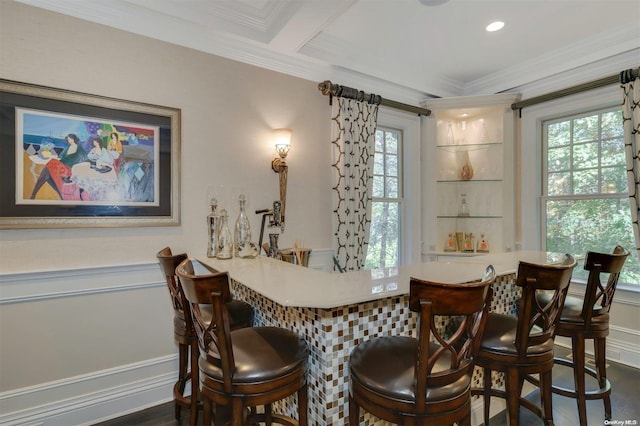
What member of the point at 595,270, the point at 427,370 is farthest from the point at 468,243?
the point at 427,370

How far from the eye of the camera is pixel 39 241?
6.73ft

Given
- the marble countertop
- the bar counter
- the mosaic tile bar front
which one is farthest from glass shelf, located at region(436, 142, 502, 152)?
the mosaic tile bar front

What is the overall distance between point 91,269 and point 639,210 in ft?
14.1

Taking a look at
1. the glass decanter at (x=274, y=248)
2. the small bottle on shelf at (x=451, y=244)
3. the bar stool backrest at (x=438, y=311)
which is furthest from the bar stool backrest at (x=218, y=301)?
the small bottle on shelf at (x=451, y=244)

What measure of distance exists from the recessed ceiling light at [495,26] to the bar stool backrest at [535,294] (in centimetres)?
217

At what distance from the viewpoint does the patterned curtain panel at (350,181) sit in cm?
330

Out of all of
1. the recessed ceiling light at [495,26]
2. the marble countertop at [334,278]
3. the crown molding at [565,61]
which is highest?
the recessed ceiling light at [495,26]

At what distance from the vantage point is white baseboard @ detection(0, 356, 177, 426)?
199 cm

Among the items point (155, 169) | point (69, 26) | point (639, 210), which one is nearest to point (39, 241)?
point (155, 169)

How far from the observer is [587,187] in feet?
10.9

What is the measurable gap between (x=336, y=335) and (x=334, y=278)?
0.99 ft

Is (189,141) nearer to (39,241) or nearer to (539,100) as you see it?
(39,241)

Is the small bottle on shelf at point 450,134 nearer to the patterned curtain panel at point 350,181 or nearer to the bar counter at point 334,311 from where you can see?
the patterned curtain panel at point 350,181

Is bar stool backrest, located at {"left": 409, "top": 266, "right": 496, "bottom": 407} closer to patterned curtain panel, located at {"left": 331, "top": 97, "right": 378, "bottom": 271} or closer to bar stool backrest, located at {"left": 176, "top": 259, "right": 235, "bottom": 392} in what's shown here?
bar stool backrest, located at {"left": 176, "top": 259, "right": 235, "bottom": 392}
